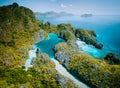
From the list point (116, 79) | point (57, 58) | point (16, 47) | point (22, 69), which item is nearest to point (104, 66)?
point (116, 79)

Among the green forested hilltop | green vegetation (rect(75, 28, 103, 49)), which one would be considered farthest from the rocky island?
green vegetation (rect(75, 28, 103, 49))

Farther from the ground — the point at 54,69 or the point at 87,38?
the point at 87,38

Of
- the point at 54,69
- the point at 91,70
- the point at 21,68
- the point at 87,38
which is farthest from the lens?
the point at 87,38

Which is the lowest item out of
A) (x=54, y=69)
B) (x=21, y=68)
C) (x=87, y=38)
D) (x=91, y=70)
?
(x=21, y=68)

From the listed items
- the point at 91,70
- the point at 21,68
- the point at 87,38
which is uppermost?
the point at 87,38

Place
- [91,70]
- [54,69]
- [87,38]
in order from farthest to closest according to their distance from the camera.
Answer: [87,38], [54,69], [91,70]

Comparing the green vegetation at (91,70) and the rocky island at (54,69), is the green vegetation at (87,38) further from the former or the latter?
the green vegetation at (91,70)

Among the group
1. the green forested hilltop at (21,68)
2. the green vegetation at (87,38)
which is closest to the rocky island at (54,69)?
the green forested hilltop at (21,68)

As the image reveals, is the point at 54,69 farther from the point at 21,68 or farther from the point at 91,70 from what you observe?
the point at 91,70

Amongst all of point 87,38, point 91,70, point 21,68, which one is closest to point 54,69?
point 21,68

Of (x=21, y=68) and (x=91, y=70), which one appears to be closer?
(x=91, y=70)

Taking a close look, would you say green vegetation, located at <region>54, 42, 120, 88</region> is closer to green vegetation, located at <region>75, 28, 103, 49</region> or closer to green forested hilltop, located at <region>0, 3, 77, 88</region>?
green forested hilltop, located at <region>0, 3, 77, 88</region>

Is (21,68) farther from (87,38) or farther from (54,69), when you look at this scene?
(87,38)
